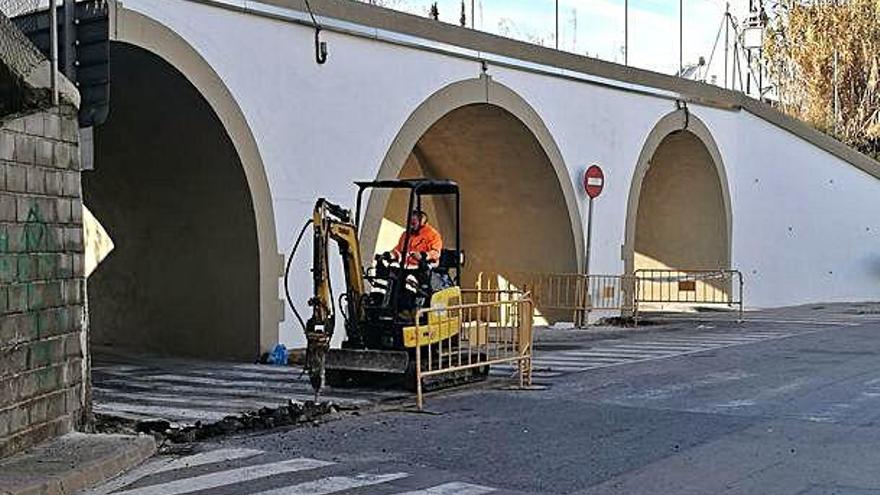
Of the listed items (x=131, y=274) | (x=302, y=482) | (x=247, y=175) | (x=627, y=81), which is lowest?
(x=302, y=482)

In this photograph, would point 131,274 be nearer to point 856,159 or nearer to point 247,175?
point 247,175

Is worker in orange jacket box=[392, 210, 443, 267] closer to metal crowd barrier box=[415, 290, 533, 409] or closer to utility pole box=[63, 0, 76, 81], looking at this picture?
metal crowd barrier box=[415, 290, 533, 409]

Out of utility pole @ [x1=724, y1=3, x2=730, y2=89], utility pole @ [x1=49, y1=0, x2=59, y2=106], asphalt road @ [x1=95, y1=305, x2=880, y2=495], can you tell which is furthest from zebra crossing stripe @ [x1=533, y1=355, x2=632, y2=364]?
utility pole @ [x1=724, y1=3, x2=730, y2=89]

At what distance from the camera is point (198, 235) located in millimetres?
16109

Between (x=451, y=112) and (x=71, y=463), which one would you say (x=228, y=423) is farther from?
(x=451, y=112)

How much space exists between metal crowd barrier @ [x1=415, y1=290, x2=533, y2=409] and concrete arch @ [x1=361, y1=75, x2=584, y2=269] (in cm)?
304

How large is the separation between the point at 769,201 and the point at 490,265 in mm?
9184

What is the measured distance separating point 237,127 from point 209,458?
6.77 meters

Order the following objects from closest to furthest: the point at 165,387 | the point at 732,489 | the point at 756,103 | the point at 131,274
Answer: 1. the point at 732,489
2. the point at 165,387
3. the point at 131,274
4. the point at 756,103

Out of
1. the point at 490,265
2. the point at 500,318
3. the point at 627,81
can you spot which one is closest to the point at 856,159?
the point at 627,81

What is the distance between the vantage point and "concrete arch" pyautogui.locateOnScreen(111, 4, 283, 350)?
13.6 metres

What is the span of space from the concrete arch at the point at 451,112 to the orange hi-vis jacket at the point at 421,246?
3.25 meters

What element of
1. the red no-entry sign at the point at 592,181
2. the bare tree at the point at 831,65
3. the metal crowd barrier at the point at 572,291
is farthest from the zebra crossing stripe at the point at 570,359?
the bare tree at the point at 831,65

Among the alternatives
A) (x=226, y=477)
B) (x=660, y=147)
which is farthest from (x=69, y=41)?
(x=660, y=147)
